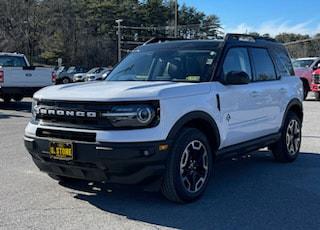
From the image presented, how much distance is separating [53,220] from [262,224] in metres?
2.07

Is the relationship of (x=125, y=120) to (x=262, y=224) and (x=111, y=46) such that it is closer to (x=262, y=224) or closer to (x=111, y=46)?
(x=262, y=224)

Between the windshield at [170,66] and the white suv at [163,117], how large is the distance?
0.01 meters

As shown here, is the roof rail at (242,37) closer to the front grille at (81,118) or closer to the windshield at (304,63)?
the front grille at (81,118)

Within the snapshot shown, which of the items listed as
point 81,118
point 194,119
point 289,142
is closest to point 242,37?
point 194,119

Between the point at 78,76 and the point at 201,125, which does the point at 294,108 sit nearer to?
the point at 201,125

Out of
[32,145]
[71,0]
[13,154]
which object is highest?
[71,0]

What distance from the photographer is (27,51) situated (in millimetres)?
75812

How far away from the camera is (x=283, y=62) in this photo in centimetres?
817

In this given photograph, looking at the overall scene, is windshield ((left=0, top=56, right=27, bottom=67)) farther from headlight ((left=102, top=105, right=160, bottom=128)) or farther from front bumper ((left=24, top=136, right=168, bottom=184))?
headlight ((left=102, top=105, right=160, bottom=128))

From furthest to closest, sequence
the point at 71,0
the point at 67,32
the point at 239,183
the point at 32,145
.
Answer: the point at 71,0 → the point at 67,32 → the point at 239,183 → the point at 32,145

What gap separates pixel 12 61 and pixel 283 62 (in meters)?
13.5

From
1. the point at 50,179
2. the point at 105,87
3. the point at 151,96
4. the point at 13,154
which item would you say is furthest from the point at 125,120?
the point at 13,154

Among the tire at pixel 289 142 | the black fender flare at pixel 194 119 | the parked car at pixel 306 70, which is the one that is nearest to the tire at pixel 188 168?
the black fender flare at pixel 194 119

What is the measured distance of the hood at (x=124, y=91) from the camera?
17.0 feet
